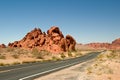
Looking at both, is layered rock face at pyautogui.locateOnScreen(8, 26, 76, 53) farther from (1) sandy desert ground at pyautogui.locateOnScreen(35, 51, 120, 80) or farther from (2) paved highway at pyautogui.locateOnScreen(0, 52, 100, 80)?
(1) sandy desert ground at pyautogui.locateOnScreen(35, 51, 120, 80)

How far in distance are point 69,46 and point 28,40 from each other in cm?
2058

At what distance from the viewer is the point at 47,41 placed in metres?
104

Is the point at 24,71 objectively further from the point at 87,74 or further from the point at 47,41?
the point at 47,41

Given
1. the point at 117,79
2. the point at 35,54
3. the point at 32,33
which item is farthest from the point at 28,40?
the point at 117,79

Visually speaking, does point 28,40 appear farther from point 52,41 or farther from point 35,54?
point 35,54

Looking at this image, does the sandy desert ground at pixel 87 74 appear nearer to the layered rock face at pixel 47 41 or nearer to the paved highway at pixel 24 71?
the paved highway at pixel 24 71

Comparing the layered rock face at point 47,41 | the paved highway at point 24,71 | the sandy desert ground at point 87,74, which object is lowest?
the sandy desert ground at point 87,74

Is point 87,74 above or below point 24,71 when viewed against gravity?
below

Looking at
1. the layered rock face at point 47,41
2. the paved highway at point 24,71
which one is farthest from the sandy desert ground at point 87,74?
the layered rock face at point 47,41

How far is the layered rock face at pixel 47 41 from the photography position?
101 metres

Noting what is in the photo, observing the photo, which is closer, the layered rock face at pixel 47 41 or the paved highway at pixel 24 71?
the paved highway at pixel 24 71

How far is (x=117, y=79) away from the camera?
17.8m

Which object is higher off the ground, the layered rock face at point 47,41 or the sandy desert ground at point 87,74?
the layered rock face at point 47,41

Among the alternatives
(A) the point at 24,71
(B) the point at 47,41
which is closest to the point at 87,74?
(A) the point at 24,71
